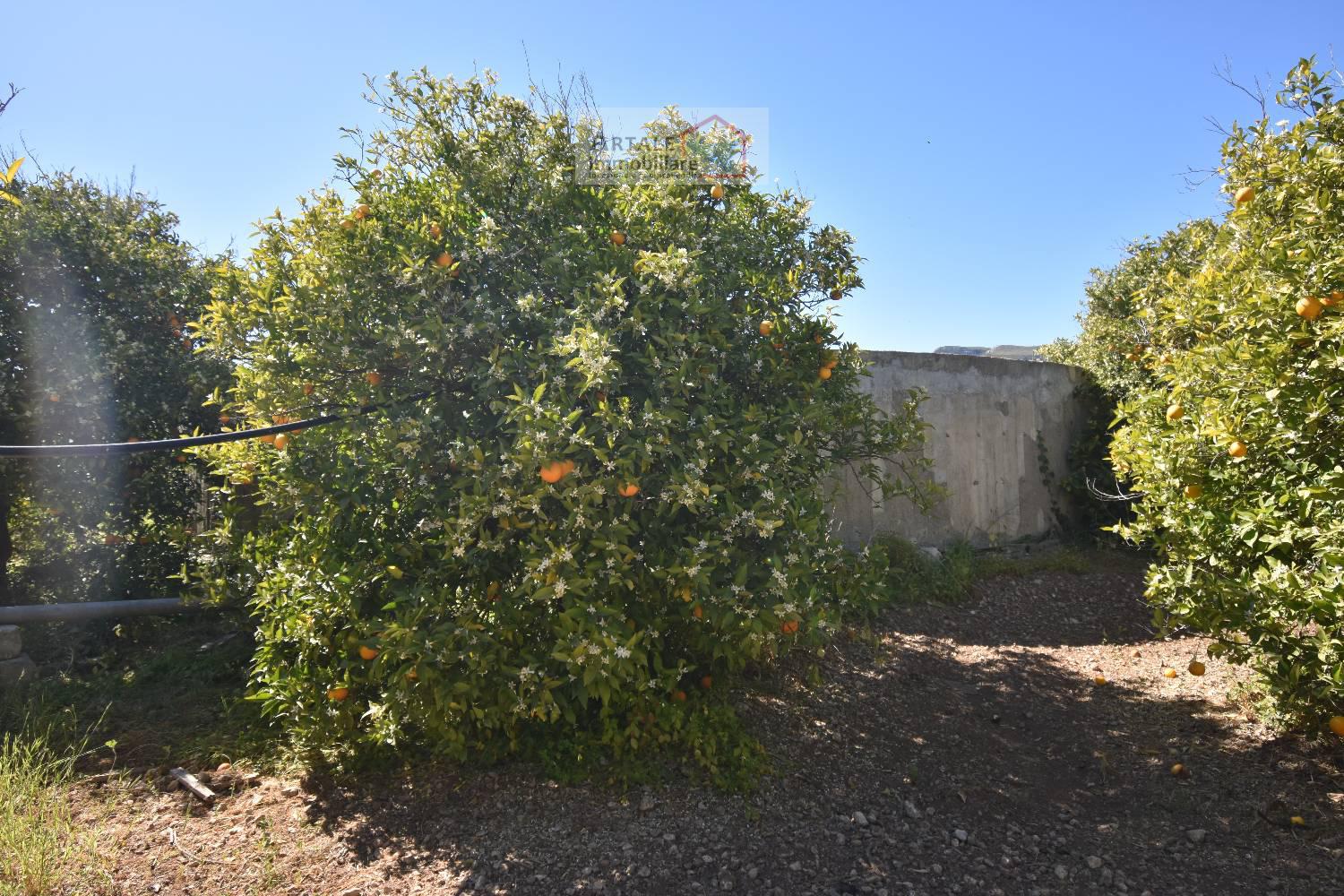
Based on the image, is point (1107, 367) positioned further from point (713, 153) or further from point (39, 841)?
point (39, 841)

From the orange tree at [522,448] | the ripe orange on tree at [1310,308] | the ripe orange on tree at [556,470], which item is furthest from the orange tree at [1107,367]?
the ripe orange on tree at [556,470]

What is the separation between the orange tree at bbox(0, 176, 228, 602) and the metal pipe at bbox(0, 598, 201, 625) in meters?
0.81

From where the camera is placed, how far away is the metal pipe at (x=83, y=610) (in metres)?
4.60

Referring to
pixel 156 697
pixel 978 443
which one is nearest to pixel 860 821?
pixel 156 697

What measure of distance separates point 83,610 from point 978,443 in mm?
7085

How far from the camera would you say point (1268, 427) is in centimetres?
307

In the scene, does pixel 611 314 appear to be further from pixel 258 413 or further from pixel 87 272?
pixel 87 272

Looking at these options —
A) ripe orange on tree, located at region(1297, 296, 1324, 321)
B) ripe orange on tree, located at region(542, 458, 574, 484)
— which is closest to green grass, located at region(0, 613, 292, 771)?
ripe orange on tree, located at region(542, 458, 574, 484)

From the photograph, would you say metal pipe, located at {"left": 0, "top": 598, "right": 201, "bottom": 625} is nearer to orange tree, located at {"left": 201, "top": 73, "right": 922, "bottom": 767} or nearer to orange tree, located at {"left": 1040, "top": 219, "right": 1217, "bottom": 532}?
orange tree, located at {"left": 201, "top": 73, "right": 922, "bottom": 767}

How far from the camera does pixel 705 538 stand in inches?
109

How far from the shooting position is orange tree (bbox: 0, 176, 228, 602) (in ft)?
17.0

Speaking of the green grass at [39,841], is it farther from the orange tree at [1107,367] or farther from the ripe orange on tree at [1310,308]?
the orange tree at [1107,367]

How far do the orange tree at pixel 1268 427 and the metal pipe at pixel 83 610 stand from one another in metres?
5.03

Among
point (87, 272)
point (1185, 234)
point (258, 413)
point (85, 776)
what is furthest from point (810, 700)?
point (1185, 234)
